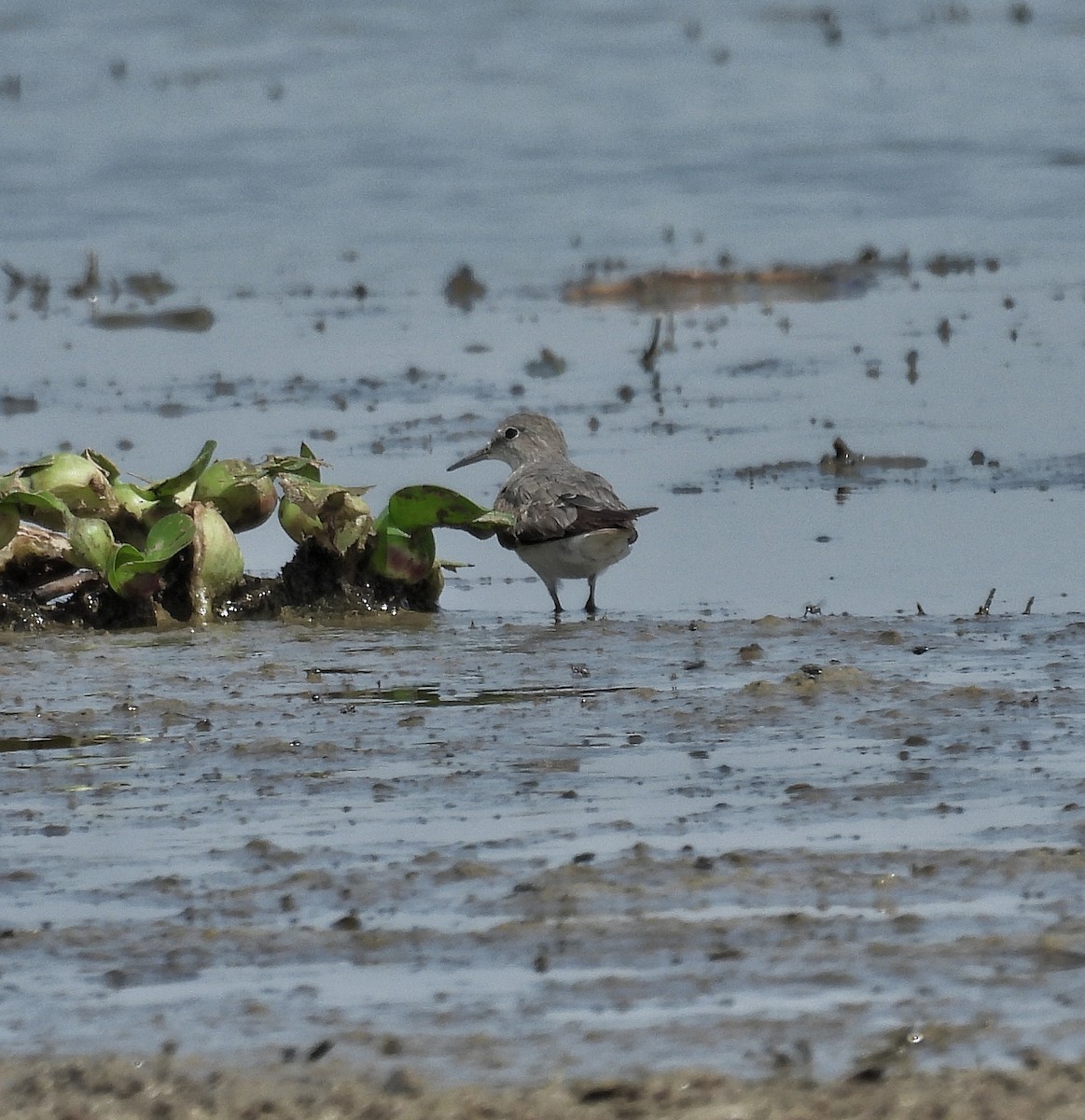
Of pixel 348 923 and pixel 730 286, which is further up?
pixel 730 286

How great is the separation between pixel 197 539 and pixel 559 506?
1.37m

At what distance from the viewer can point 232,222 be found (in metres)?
19.0

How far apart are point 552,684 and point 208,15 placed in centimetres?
2279

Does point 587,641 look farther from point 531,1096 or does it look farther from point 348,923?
point 531,1096

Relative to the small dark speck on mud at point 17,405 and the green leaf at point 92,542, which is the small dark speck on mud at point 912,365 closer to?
the small dark speck on mud at point 17,405

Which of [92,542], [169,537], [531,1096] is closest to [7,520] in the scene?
[92,542]

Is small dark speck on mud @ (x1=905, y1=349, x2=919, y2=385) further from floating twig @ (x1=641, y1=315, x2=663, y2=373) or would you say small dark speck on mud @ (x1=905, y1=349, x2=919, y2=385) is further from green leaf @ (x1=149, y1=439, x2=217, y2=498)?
green leaf @ (x1=149, y1=439, x2=217, y2=498)

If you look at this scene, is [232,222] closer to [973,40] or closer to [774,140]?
[774,140]

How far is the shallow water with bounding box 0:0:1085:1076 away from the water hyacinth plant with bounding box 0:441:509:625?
0.90ft

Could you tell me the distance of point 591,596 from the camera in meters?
8.65

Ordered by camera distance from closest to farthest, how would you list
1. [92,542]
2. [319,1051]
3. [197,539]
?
[319,1051] → [92,542] → [197,539]

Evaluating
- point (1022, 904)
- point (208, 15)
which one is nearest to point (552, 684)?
point (1022, 904)

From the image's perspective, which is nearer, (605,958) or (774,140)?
(605,958)

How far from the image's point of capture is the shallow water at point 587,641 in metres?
4.19
